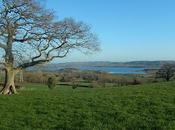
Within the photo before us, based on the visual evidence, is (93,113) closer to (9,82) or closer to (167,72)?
(9,82)

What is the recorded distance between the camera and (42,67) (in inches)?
1427

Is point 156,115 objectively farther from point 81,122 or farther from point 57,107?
point 57,107

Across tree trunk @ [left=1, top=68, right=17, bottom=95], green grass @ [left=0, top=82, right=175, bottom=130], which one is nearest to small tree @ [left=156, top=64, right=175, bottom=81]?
tree trunk @ [left=1, top=68, right=17, bottom=95]

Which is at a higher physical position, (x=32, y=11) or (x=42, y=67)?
A: (x=32, y=11)

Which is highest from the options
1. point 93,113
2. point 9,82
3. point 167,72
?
point 9,82

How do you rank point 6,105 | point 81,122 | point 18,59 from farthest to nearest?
point 18,59, point 6,105, point 81,122

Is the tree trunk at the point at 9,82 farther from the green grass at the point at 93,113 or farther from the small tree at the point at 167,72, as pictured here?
the small tree at the point at 167,72

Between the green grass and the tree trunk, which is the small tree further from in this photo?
the green grass

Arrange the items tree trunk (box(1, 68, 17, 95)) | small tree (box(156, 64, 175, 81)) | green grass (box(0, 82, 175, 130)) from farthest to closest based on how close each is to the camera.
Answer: small tree (box(156, 64, 175, 81)), tree trunk (box(1, 68, 17, 95)), green grass (box(0, 82, 175, 130))

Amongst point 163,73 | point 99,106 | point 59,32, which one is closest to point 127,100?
point 99,106

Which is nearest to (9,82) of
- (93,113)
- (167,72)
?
(93,113)

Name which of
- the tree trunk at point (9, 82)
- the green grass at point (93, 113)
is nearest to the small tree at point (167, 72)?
the tree trunk at point (9, 82)

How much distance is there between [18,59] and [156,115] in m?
18.8

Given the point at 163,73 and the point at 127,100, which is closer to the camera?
the point at 127,100
